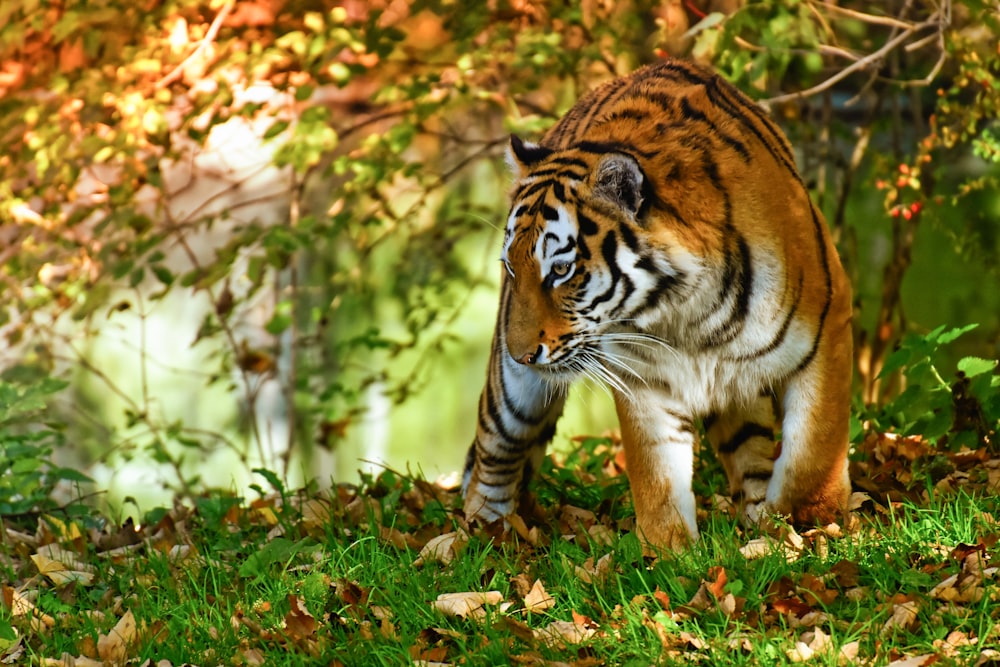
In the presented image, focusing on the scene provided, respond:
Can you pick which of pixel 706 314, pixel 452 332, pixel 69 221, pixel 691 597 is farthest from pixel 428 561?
pixel 69 221

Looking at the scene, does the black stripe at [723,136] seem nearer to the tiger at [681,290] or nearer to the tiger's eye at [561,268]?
the tiger at [681,290]

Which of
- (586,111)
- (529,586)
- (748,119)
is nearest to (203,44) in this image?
(586,111)

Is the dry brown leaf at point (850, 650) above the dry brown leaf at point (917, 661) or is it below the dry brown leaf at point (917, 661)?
above

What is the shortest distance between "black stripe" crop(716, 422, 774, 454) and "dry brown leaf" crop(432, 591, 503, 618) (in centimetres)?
130

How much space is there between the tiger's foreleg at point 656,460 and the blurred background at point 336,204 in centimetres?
162

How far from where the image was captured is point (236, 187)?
23.1ft

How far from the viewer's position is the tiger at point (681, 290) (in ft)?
10.9

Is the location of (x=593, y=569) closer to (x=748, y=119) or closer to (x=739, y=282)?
(x=739, y=282)

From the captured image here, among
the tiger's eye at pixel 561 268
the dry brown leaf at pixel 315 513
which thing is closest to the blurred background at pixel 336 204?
the dry brown leaf at pixel 315 513

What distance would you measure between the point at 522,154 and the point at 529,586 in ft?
4.34

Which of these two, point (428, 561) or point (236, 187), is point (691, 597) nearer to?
point (428, 561)

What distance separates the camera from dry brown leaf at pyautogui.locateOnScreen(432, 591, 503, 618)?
304cm

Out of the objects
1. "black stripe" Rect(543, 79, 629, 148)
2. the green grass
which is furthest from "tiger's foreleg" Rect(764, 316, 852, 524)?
"black stripe" Rect(543, 79, 629, 148)

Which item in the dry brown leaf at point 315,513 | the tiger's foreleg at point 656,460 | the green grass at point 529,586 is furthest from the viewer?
the dry brown leaf at point 315,513
